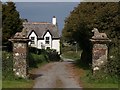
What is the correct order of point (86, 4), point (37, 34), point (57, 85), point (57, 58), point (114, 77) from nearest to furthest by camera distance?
1. point (57, 85)
2. point (114, 77)
3. point (86, 4)
4. point (57, 58)
5. point (37, 34)

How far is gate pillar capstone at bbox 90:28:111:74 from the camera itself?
22.3 metres

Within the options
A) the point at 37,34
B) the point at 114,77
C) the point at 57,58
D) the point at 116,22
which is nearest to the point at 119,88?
the point at 114,77

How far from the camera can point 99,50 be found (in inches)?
882

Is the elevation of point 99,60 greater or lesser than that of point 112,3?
lesser

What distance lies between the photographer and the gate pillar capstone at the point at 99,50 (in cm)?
2227

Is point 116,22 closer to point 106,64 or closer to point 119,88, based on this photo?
point 106,64

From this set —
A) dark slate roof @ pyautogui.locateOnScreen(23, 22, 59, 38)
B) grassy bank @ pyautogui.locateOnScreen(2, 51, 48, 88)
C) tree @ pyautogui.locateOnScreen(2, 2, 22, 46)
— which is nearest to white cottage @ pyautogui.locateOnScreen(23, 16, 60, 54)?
dark slate roof @ pyautogui.locateOnScreen(23, 22, 59, 38)

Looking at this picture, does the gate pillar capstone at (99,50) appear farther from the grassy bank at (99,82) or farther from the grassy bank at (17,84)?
the grassy bank at (17,84)

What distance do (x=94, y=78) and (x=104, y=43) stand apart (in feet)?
7.16

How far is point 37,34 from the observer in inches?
2950

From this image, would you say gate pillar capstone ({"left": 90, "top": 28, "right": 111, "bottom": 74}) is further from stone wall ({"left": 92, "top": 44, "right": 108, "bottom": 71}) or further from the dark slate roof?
the dark slate roof

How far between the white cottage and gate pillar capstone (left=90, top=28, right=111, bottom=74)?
170ft

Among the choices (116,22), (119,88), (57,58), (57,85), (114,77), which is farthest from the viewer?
(57,58)

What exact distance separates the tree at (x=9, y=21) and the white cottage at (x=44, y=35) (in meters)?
33.7
